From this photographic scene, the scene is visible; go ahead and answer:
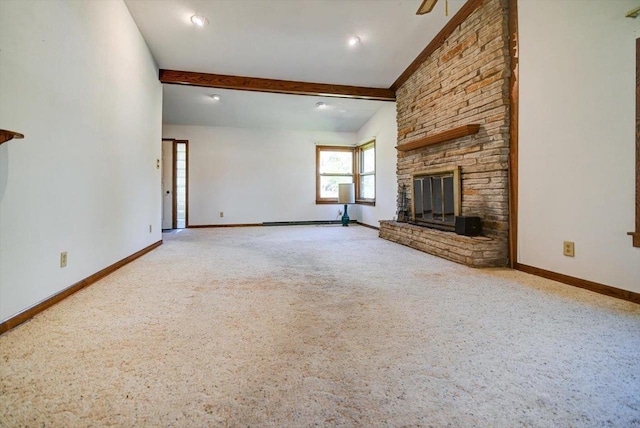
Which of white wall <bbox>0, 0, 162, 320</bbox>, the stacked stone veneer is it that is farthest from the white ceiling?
white wall <bbox>0, 0, 162, 320</bbox>

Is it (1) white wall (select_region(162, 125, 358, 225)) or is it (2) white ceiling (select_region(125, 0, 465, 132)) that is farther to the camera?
(1) white wall (select_region(162, 125, 358, 225))

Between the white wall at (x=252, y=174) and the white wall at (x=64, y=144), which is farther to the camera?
the white wall at (x=252, y=174)

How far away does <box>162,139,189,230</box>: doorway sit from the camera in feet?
21.6

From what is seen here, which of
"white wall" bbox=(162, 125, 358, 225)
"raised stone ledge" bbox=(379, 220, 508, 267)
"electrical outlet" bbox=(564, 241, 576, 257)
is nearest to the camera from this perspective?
"electrical outlet" bbox=(564, 241, 576, 257)

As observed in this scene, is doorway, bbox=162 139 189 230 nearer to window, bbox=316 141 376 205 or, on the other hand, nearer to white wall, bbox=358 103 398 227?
window, bbox=316 141 376 205

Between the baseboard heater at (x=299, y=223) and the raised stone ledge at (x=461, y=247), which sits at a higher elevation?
the baseboard heater at (x=299, y=223)

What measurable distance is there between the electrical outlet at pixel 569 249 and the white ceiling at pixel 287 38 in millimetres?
2806

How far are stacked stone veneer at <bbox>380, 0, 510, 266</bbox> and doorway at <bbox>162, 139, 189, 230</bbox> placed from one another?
16.5ft

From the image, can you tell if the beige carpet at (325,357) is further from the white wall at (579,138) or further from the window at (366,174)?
the window at (366,174)

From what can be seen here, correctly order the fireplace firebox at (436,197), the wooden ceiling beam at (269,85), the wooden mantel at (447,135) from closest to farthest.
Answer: the wooden mantel at (447,135), the fireplace firebox at (436,197), the wooden ceiling beam at (269,85)

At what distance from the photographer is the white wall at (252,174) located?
6.69 meters

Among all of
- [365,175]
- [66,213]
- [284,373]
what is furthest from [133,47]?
[365,175]

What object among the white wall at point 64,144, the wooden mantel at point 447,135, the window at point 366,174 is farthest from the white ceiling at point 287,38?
the window at point 366,174

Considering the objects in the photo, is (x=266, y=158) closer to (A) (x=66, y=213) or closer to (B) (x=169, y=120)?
(B) (x=169, y=120)
